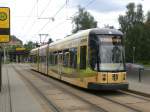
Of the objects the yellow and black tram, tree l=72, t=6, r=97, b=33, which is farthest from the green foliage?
the yellow and black tram

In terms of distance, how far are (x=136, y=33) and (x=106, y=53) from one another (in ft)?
315

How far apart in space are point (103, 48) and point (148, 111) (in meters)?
6.94

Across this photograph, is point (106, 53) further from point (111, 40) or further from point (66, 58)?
point (66, 58)

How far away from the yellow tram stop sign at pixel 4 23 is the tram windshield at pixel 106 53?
452cm

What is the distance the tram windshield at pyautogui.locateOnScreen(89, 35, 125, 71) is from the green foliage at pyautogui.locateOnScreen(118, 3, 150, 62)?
85.0 meters

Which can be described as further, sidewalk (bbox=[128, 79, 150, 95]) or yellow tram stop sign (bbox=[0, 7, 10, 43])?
yellow tram stop sign (bbox=[0, 7, 10, 43])

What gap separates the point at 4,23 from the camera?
23.1m

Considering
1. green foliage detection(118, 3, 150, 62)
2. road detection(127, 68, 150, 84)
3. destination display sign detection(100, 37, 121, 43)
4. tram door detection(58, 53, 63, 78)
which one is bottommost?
road detection(127, 68, 150, 84)

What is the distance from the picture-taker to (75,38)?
25172 millimetres

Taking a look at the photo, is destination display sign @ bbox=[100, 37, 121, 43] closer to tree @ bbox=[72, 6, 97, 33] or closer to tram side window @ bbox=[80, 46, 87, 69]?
tram side window @ bbox=[80, 46, 87, 69]

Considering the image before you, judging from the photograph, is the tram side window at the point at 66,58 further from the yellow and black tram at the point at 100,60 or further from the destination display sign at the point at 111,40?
the destination display sign at the point at 111,40

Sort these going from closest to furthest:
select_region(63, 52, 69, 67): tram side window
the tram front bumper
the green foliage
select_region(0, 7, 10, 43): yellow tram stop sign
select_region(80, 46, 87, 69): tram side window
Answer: the tram front bumper
select_region(80, 46, 87, 69): tram side window
select_region(0, 7, 10, 43): yellow tram stop sign
select_region(63, 52, 69, 67): tram side window
the green foliage

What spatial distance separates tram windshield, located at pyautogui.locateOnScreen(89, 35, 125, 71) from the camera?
20.9 meters

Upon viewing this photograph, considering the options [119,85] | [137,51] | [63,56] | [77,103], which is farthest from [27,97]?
[137,51]
